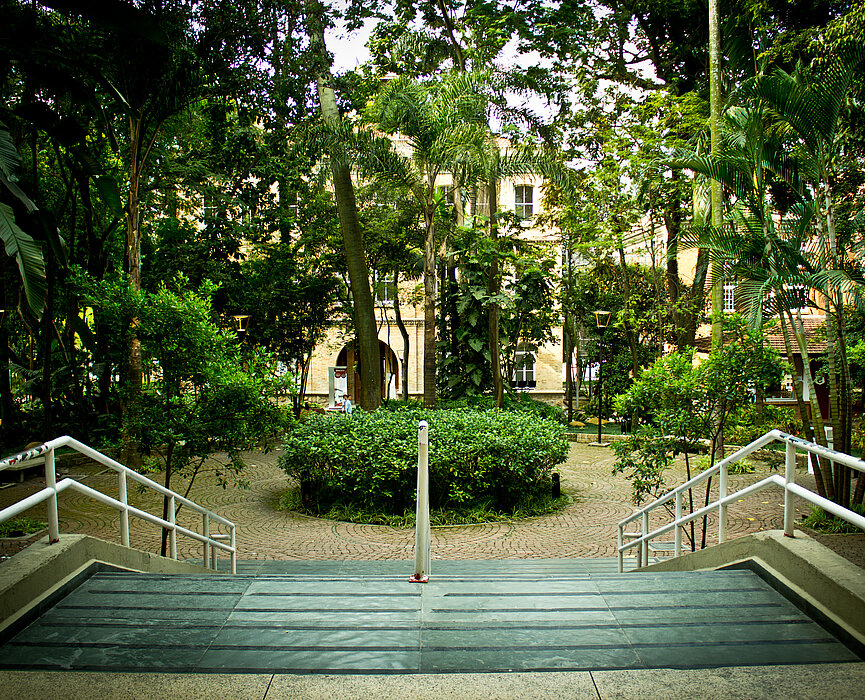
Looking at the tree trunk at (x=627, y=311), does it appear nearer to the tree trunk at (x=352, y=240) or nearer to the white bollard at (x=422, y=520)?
the tree trunk at (x=352, y=240)

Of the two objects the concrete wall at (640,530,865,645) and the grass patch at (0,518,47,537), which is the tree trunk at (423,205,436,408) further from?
the concrete wall at (640,530,865,645)

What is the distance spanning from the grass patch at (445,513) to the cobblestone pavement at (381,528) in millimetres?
190

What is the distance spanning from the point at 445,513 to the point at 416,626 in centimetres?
696

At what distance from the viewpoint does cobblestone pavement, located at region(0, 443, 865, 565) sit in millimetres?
8594

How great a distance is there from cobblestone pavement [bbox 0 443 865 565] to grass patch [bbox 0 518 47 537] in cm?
48

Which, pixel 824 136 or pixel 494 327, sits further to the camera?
pixel 494 327

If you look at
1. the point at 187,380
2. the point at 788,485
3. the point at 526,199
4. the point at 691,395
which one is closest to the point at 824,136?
the point at 691,395

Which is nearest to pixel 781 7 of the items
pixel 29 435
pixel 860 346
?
pixel 860 346

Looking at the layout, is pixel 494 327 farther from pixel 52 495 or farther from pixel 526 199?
pixel 526 199

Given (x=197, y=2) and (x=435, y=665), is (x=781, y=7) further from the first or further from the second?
(x=435, y=665)

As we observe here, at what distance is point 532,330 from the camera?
23.1m

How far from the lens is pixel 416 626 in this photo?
3.28 metres

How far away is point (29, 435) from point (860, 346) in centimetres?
1790

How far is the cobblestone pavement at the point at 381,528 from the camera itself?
8.59 metres
